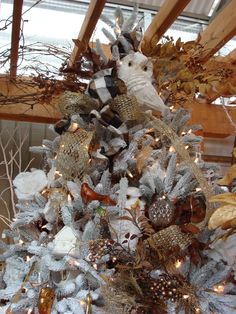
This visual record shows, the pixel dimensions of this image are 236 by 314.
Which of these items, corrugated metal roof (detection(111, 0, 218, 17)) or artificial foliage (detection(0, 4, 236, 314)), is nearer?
artificial foliage (detection(0, 4, 236, 314))

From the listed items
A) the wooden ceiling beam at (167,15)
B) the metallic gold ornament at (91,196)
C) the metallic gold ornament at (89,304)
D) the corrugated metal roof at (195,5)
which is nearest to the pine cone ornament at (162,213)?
the metallic gold ornament at (91,196)

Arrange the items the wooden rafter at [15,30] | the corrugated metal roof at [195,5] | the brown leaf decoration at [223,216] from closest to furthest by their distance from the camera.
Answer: the brown leaf decoration at [223,216] → the wooden rafter at [15,30] → the corrugated metal roof at [195,5]

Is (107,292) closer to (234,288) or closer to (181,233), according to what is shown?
(181,233)

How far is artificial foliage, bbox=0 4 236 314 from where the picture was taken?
1.25m

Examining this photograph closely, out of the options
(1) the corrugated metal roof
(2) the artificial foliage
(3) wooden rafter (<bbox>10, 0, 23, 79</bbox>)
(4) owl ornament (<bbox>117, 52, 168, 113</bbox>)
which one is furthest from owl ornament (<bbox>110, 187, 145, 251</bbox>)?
(1) the corrugated metal roof

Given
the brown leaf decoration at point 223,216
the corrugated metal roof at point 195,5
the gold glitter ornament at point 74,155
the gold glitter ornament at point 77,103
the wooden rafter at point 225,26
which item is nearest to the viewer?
the brown leaf decoration at point 223,216

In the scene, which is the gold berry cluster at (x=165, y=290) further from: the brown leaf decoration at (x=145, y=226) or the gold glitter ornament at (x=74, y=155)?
the gold glitter ornament at (x=74, y=155)

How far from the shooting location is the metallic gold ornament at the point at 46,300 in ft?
4.15

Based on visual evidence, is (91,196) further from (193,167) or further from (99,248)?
(193,167)

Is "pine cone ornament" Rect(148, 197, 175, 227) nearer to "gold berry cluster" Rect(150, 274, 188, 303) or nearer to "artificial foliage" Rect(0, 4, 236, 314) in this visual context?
"artificial foliage" Rect(0, 4, 236, 314)

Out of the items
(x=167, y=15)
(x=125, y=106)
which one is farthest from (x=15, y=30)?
(x=125, y=106)

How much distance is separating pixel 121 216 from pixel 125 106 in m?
0.39

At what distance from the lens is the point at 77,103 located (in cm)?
159

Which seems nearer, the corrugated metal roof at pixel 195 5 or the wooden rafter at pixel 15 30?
the wooden rafter at pixel 15 30
